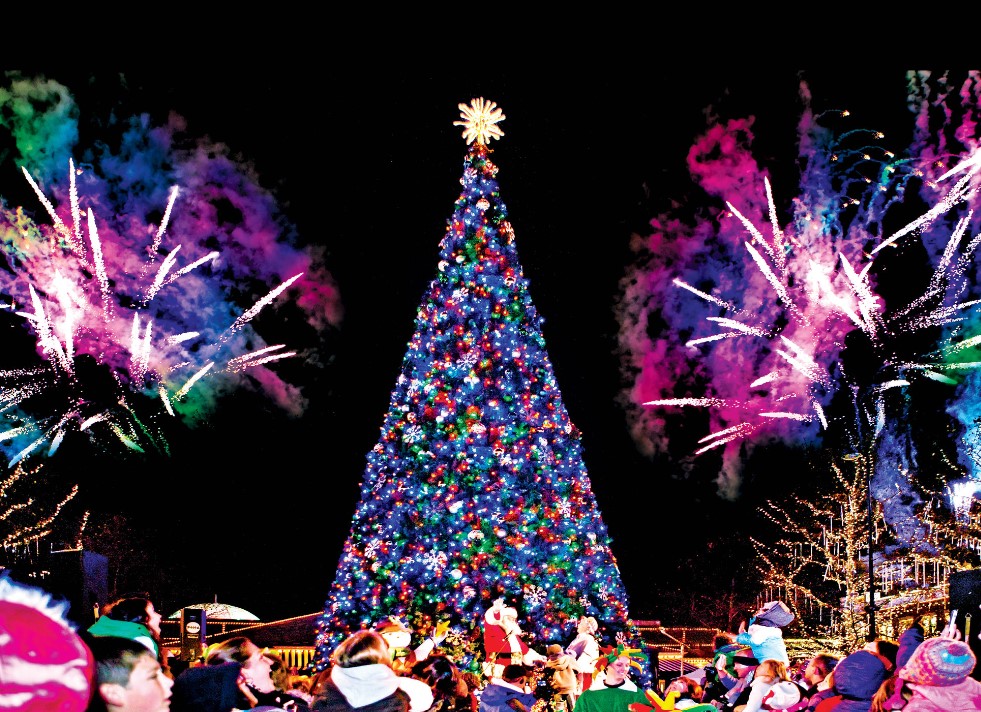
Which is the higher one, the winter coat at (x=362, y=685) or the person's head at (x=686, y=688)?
the winter coat at (x=362, y=685)

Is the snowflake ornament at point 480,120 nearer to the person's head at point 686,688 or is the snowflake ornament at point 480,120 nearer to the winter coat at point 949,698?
the person's head at point 686,688

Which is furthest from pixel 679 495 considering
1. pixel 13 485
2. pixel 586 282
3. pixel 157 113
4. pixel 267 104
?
pixel 13 485

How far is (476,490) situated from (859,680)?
30.5ft

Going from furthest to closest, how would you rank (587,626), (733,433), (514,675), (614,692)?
(733,433), (587,626), (514,675), (614,692)

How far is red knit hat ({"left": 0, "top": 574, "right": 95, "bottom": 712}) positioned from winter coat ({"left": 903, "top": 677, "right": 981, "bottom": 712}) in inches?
181

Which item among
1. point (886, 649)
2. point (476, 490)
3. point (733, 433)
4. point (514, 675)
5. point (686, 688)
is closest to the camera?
point (886, 649)

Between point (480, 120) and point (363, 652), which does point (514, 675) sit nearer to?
point (363, 652)

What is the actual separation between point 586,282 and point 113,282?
8779 millimetres

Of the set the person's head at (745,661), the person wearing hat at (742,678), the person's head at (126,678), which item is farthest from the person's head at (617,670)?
the person's head at (126,678)

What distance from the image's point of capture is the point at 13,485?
20828 mm

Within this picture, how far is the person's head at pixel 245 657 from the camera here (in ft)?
19.6

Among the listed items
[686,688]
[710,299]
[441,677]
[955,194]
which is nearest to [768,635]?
[686,688]

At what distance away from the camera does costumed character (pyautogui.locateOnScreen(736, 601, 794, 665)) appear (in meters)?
7.14

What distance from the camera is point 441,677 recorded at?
8.38 m
